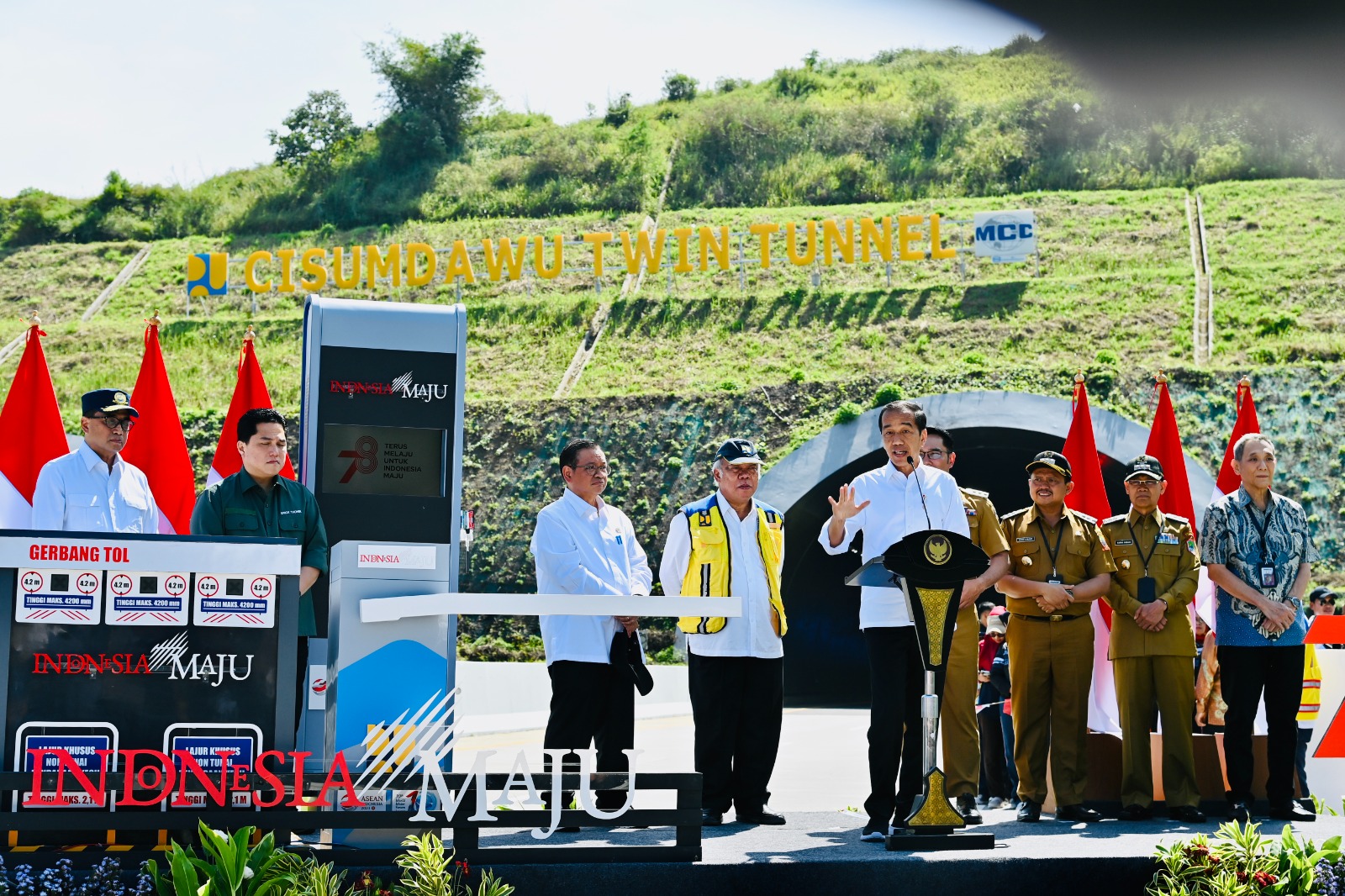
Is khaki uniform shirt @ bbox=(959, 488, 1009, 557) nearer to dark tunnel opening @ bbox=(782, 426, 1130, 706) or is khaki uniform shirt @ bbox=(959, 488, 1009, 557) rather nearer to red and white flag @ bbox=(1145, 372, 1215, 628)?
red and white flag @ bbox=(1145, 372, 1215, 628)

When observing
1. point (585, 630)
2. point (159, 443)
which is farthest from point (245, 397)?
point (585, 630)

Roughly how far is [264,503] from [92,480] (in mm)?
1272

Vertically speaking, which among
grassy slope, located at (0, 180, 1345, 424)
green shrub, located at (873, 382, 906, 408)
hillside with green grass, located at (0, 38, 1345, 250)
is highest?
hillside with green grass, located at (0, 38, 1345, 250)

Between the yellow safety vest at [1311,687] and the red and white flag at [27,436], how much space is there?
813 centimetres

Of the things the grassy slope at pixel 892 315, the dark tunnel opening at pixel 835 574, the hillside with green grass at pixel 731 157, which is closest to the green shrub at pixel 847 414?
the dark tunnel opening at pixel 835 574

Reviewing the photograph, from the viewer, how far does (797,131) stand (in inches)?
1708

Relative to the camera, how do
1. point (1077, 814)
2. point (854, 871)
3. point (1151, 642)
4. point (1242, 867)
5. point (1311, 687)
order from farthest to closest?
1. point (1311, 687)
2. point (1151, 642)
3. point (1077, 814)
4. point (854, 871)
5. point (1242, 867)

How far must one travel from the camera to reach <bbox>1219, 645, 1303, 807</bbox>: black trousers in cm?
714

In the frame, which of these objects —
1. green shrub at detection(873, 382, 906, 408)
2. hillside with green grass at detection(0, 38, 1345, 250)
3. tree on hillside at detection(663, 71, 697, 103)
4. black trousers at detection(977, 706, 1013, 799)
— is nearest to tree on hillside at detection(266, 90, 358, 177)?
hillside with green grass at detection(0, 38, 1345, 250)

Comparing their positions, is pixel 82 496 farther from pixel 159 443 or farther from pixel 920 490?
pixel 920 490

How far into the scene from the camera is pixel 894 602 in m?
6.26

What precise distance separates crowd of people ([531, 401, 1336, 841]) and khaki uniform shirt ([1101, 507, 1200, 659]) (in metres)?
0.01

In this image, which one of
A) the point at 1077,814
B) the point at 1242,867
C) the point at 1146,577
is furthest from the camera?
the point at 1146,577

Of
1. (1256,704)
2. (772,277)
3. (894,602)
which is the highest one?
(772,277)
